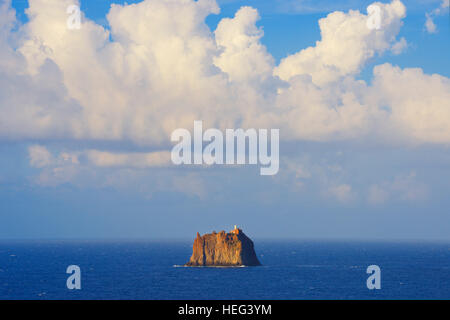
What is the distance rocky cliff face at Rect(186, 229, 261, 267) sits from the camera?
172500 millimetres

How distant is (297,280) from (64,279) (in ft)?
228

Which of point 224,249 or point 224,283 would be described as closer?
point 224,283

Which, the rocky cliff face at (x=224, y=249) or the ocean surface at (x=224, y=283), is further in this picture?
the rocky cliff face at (x=224, y=249)

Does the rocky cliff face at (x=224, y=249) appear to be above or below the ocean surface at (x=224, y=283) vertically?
above

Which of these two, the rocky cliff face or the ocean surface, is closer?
the ocean surface

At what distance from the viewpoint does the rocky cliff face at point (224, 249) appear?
172500 mm

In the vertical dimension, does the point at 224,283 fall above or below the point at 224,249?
below

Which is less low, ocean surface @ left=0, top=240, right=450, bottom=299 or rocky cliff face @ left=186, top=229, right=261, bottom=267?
rocky cliff face @ left=186, top=229, right=261, bottom=267

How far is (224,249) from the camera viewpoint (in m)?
176
